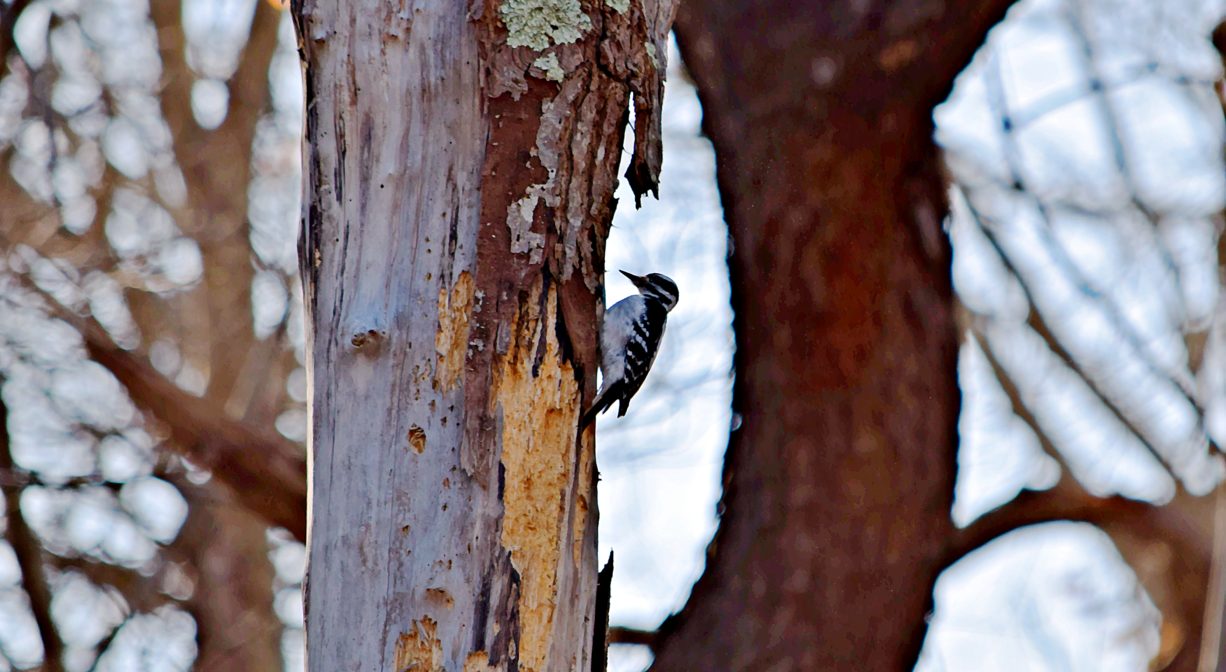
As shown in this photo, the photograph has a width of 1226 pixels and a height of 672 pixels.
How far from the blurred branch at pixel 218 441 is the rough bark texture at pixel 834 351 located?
1348mm

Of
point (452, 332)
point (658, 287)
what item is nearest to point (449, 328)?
point (452, 332)

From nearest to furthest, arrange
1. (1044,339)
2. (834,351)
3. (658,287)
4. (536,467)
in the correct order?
(536,467), (658,287), (834,351), (1044,339)

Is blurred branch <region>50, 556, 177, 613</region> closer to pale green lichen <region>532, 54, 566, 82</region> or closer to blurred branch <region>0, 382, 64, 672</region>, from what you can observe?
blurred branch <region>0, 382, 64, 672</region>

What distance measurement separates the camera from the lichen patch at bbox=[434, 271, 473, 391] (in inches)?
61.0

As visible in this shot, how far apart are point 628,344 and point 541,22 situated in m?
0.89

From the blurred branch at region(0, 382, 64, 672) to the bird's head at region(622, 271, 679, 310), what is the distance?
2287 mm

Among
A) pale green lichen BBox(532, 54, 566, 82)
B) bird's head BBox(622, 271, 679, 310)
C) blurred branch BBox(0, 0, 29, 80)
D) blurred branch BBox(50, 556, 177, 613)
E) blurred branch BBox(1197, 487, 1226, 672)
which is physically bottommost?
blurred branch BBox(50, 556, 177, 613)

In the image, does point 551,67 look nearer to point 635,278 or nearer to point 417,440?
point 417,440

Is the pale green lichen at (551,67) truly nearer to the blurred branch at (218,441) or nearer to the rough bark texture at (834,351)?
the rough bark texture at (834,351)

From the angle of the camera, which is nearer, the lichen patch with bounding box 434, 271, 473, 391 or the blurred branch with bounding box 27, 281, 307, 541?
the lichen patch with bounding box 434, 271, 473, 391

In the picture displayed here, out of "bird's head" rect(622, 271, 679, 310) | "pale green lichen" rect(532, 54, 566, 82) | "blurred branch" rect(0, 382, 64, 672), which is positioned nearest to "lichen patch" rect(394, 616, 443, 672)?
"pale green lichen" rect(532, 54, 566, 82)

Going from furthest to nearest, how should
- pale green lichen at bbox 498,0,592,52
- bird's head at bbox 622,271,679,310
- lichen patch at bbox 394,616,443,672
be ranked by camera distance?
bird's head at bbox 622,271,679,310 → pale green lichen at bbox 498,0,592,52 → lichen patch at bbox 394,616,443,672

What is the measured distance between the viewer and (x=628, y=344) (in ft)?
7.75

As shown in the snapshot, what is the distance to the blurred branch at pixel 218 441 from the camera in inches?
142
